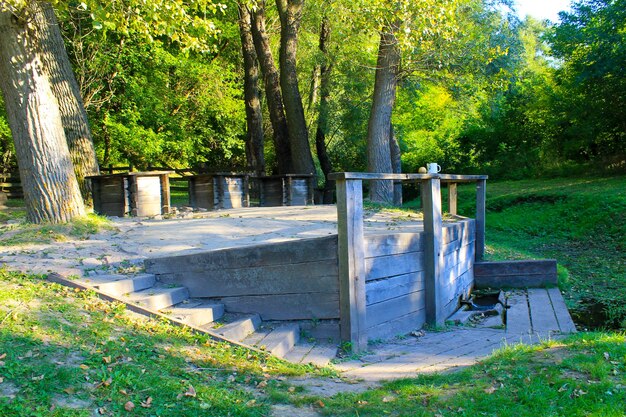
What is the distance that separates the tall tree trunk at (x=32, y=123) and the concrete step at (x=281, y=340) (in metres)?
4.58

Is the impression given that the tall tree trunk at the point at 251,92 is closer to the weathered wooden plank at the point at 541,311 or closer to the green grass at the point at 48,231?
the green grass at the point at 48,231

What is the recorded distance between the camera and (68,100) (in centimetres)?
1143

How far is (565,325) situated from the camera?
22.5 feet

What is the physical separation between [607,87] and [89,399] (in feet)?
74.3

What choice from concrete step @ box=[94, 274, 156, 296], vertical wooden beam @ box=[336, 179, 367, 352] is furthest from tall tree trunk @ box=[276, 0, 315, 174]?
vertical wooden beam @ box=[336, 179, 367, 352]

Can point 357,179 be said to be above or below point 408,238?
above

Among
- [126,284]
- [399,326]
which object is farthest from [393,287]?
[126,284]

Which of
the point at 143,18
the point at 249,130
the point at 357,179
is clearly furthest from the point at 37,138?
the point at 249,130

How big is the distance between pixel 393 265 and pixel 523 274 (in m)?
4.06

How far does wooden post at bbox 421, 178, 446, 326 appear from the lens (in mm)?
6898

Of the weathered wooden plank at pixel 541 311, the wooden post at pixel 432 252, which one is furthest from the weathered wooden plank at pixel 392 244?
the weathered wooden plank at pixel 541 311

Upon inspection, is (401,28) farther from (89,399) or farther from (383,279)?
(89,399)

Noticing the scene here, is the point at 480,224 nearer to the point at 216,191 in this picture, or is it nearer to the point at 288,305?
the point at 288,305

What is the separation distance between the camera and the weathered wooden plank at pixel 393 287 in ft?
19.7
